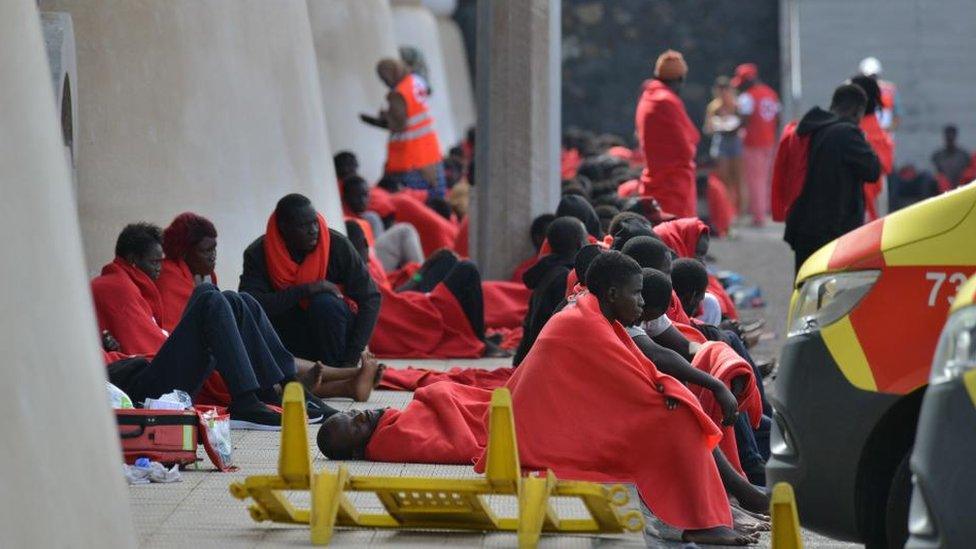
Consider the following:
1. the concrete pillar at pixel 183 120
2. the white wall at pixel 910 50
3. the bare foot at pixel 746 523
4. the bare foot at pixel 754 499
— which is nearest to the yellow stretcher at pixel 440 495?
the bare foot at pixel 746 523

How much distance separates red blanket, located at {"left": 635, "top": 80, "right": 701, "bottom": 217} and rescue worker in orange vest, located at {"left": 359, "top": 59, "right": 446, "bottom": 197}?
11.1 feet

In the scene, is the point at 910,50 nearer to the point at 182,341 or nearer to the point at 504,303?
the point at 504,303

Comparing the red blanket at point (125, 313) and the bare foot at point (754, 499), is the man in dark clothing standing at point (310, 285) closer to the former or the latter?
the red blanket at point (125, 313)

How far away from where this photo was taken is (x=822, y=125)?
39.5ft

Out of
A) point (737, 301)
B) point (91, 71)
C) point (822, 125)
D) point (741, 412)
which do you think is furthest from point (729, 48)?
point (741, 412)

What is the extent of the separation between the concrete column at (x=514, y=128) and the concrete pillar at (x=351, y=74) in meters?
5.94

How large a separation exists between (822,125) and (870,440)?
664 centimetres

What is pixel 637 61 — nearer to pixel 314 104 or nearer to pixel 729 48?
pixel 729 48

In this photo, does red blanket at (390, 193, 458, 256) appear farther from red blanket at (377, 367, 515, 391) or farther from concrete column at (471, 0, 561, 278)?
red blanket at (377, 367, 515, 391)

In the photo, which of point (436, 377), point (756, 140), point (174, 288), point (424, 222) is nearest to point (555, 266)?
point (436, 377)

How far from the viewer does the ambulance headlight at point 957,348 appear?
4754mm

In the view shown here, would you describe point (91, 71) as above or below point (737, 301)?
above

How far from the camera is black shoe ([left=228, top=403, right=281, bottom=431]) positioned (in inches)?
333

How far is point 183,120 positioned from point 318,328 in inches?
70.0
